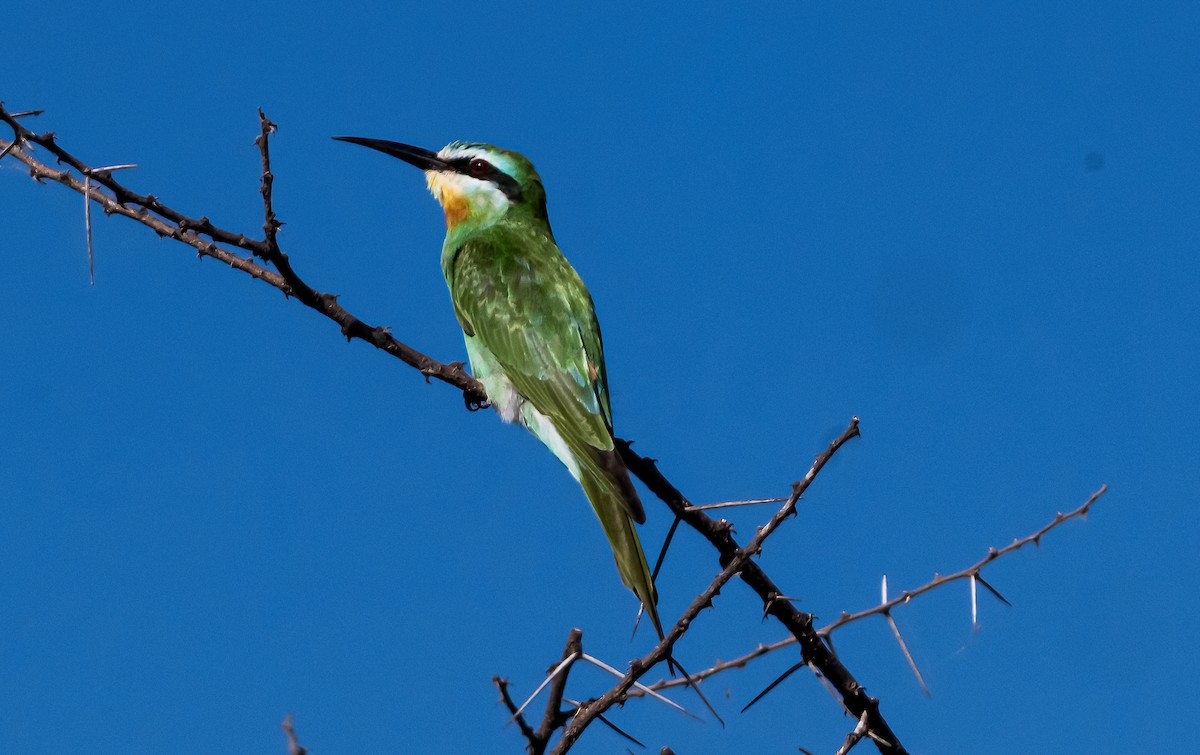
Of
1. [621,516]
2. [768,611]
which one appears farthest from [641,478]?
[768,611]

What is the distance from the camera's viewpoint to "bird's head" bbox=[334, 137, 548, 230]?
5445mm

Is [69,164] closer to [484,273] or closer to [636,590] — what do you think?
[636,590]

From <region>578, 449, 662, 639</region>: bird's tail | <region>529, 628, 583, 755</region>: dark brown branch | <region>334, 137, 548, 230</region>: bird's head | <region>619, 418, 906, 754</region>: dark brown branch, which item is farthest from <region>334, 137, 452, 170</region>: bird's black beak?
<region>529, 628, 583, 755</region>: dark brown branch

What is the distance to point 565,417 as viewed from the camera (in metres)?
4.04

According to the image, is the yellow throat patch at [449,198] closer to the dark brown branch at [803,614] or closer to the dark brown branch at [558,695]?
the dark brown branch at [803,614]

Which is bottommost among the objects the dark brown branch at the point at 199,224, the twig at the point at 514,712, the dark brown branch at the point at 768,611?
the twig at the point at 514,712

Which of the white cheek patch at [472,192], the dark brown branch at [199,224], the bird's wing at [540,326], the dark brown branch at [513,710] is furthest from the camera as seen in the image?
the white cheek patch at [472,192]

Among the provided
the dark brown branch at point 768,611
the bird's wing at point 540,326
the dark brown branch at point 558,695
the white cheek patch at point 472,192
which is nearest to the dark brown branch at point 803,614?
the dark brown branch at point 768,611

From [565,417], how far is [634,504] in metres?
0.80

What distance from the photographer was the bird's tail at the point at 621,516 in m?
3.16

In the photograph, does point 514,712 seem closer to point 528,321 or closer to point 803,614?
point 803,614

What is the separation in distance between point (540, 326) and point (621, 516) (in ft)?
3.95

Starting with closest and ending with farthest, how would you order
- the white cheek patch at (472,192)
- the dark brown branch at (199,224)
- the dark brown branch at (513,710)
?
the dark brown branch at (513,710)
the dark brown branch at (199,224)
the white cheek patch at (472,192)

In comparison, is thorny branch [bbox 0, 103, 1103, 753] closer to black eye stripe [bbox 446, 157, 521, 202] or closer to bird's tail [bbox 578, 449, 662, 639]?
bird's tail [bbox 578, 449, 662, 639]
